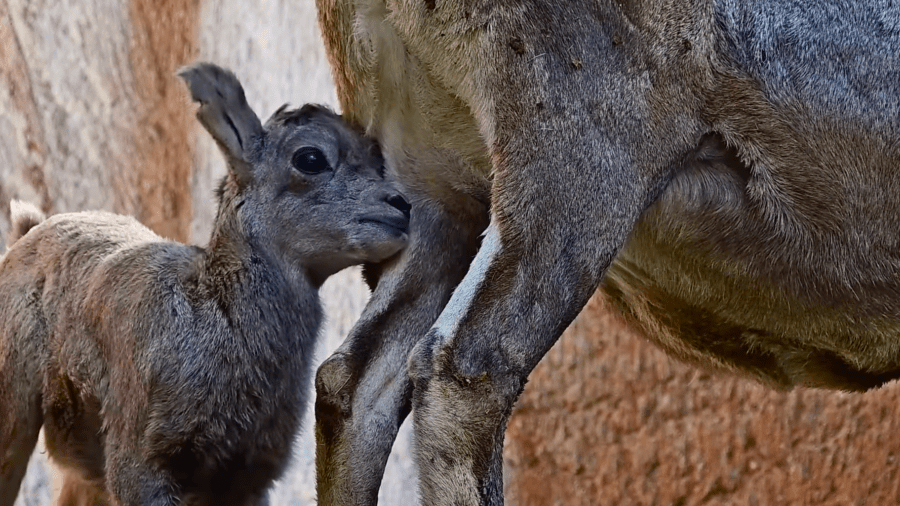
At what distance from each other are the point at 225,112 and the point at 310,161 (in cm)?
27

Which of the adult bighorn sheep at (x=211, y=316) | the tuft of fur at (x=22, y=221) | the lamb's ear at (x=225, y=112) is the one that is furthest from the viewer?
the tuft of fur at (x=22, y=221)

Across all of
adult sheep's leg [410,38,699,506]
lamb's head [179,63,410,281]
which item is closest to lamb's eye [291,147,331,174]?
lamb's head [179,63,410,281]

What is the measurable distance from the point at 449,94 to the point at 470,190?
0.34 metres

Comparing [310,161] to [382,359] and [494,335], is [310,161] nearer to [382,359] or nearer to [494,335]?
[382,359]

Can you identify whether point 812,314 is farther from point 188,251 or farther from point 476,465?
point 188,251

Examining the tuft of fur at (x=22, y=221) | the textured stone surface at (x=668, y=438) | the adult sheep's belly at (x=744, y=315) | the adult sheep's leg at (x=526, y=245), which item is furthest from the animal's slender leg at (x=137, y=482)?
the textured stone surface at (x=668, y=438)

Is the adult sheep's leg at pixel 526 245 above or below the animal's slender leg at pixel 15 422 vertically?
above

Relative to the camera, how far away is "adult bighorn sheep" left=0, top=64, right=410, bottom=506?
3143mm

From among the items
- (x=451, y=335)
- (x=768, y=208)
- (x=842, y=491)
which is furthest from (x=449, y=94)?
(x=842, y=491)

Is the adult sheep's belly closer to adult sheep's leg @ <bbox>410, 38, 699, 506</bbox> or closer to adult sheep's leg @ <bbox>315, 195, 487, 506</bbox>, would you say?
adult sheep's leg @ <bbox>410, 38, 699, 506</bbox>

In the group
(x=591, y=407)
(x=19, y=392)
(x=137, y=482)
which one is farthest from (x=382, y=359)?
(x=591, y=407)

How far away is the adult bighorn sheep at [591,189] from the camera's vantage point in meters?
2.96

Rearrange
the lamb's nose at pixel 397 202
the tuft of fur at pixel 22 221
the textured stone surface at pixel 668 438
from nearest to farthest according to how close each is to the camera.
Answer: the lamb's nose at pixel 397 202 → the tuft of fur at pixel 22 221 → the textured stone surface at pixel 668 438

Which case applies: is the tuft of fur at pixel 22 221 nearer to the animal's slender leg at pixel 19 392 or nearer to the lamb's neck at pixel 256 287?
the animal's slender leg at pixel 19 392
